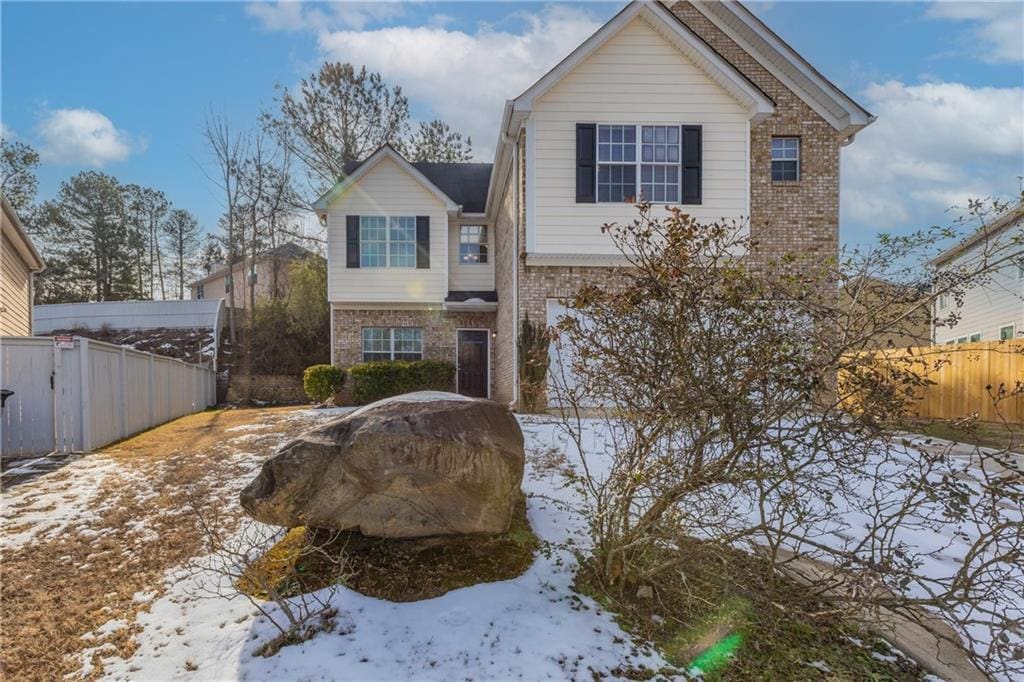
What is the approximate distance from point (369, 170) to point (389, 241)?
6.40 feet

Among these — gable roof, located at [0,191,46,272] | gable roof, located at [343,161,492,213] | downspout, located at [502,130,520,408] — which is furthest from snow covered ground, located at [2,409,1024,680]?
gable roof, located at [343,161,492,213]

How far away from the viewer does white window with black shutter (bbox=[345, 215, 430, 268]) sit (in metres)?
14.3

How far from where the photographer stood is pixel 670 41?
1050cm

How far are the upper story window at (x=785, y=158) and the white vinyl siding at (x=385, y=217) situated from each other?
8.08 meters

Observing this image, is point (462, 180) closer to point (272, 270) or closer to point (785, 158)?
point (785, 158)

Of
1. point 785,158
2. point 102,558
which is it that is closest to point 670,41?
point 785,158

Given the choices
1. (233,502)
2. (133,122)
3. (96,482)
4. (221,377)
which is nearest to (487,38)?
(233,502)

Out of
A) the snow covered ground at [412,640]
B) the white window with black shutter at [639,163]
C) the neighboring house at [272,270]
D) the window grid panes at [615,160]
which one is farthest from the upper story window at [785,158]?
the neighboring house at [272,270]

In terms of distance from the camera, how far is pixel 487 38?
8289 mm

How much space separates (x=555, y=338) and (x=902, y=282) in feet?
7.07

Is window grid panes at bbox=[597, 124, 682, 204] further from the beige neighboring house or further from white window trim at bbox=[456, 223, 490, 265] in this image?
the beige neighboring house

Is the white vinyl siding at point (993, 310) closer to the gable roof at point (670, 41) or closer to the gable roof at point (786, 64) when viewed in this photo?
the gable roof at point (786, 64)

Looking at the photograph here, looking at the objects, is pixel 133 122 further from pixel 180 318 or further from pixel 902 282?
pixel 902 282

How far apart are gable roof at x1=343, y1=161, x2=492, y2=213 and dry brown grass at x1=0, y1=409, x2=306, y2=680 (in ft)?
33.2
